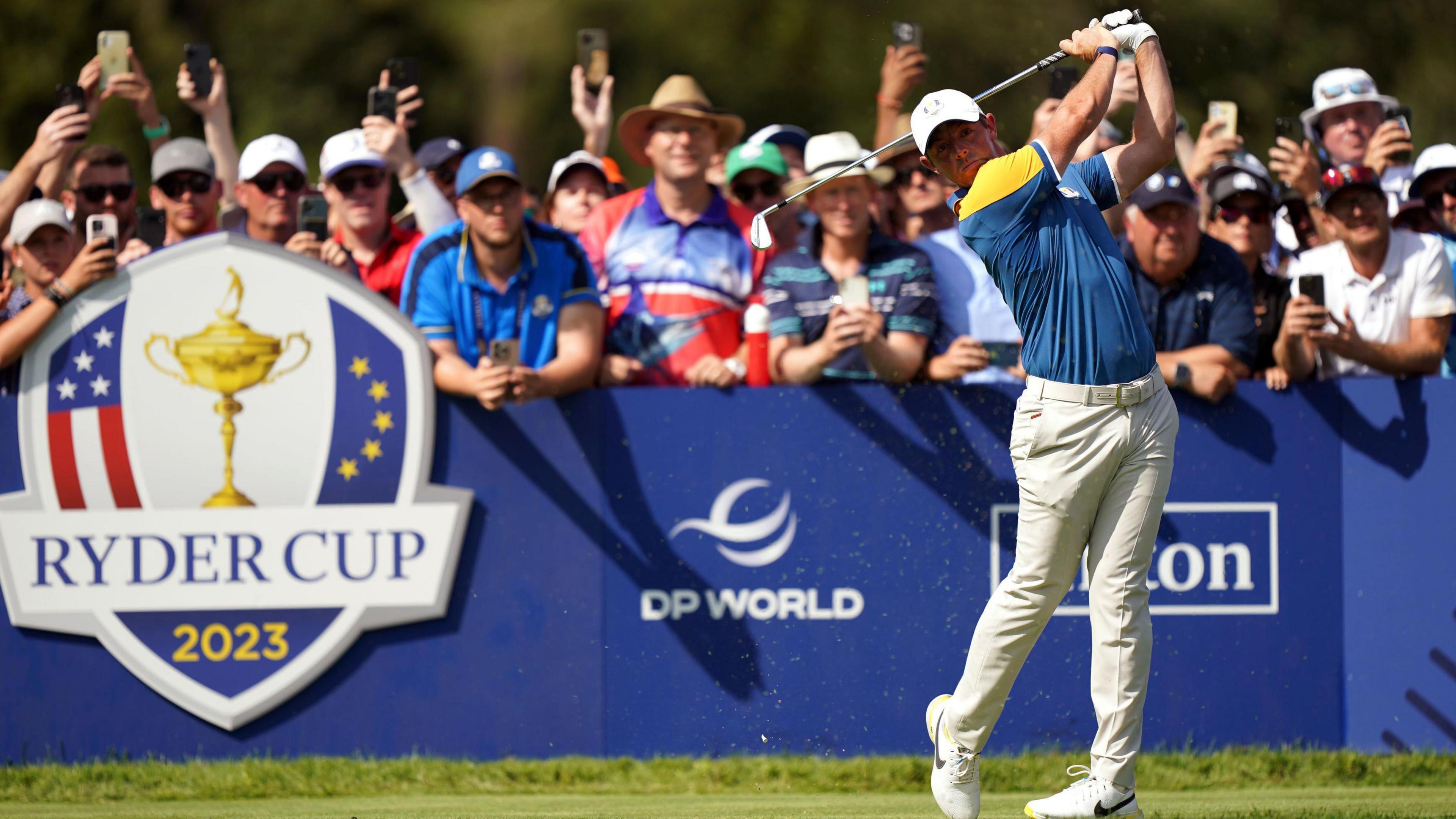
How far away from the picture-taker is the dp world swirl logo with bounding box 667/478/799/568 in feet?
23.9

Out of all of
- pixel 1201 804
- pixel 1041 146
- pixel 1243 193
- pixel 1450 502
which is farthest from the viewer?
pixel 1243 193

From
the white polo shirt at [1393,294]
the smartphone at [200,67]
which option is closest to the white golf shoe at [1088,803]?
the white polo shirt at [1393,294]

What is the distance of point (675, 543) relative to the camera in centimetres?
729

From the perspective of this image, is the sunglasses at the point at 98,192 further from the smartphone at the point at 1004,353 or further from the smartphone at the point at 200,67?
the smartphone at the point at 1004,353

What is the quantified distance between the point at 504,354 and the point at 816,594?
4.98 feet

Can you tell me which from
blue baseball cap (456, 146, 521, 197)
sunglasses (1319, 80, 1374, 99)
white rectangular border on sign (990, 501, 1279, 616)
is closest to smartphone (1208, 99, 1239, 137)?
sunglasses (1319, 80, 1374, 99)

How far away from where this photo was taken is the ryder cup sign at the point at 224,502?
23.7 ft

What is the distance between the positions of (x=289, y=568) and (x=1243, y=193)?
422 cm

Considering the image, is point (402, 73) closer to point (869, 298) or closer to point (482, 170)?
point (482, 170)

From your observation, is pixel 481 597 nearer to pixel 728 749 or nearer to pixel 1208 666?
pixel 728 749

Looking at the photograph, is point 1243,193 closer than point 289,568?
No

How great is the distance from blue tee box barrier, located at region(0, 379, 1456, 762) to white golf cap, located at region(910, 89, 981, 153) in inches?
74.5

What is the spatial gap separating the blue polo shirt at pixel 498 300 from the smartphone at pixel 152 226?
38.9 inches

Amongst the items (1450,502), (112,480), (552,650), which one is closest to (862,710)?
(552,650)
